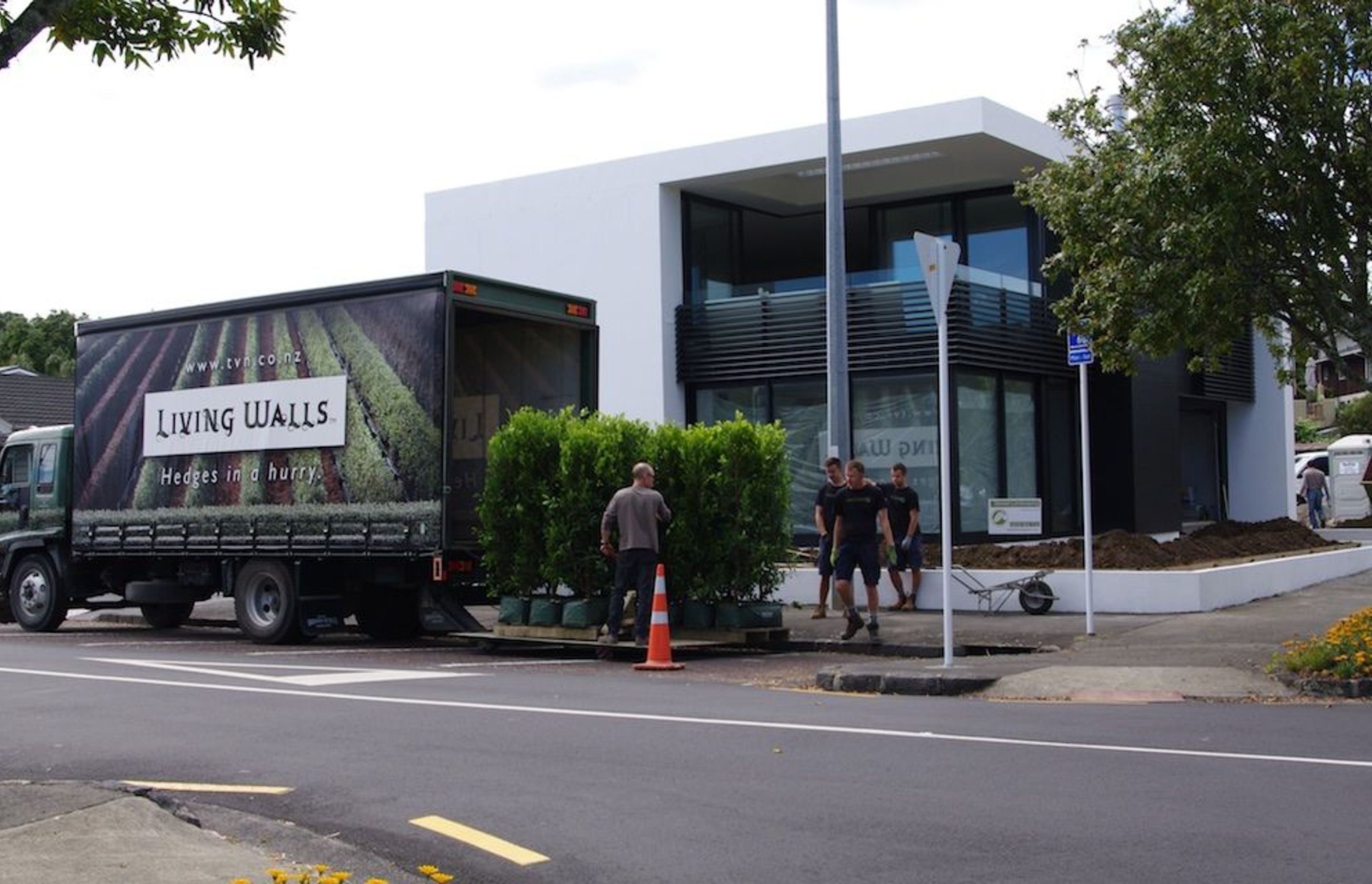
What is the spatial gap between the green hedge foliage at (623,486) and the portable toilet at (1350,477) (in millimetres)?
27908

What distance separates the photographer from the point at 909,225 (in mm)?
25109

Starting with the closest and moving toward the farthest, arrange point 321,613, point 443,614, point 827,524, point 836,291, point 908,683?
point 908,683 → point 443,614 → point 827,524 → point 321,613 → point 836,291

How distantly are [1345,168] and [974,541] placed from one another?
37.2 ft

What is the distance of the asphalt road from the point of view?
5.86 meters

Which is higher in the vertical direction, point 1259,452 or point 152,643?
point 1259,452

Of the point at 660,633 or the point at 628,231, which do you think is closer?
the point at 660,633

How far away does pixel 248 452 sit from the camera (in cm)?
1652

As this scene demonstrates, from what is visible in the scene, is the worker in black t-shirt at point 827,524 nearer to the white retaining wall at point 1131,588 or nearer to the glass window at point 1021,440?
the white retaining wall at point 1131,588

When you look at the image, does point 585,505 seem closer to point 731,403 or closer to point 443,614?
point 443,614

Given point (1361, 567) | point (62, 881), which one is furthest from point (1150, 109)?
point (1361, 567)

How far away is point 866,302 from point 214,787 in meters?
16.5

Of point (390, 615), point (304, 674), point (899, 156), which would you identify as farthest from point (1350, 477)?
point (304, 674)

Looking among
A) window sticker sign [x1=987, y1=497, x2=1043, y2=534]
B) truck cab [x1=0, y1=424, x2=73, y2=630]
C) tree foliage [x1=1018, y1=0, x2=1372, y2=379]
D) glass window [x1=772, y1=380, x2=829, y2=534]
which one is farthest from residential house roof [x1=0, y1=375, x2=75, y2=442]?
tree foliage [x1=1018, y1=0, x2=1372, y2=379]

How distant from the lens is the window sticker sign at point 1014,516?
Answer: 21188mm
